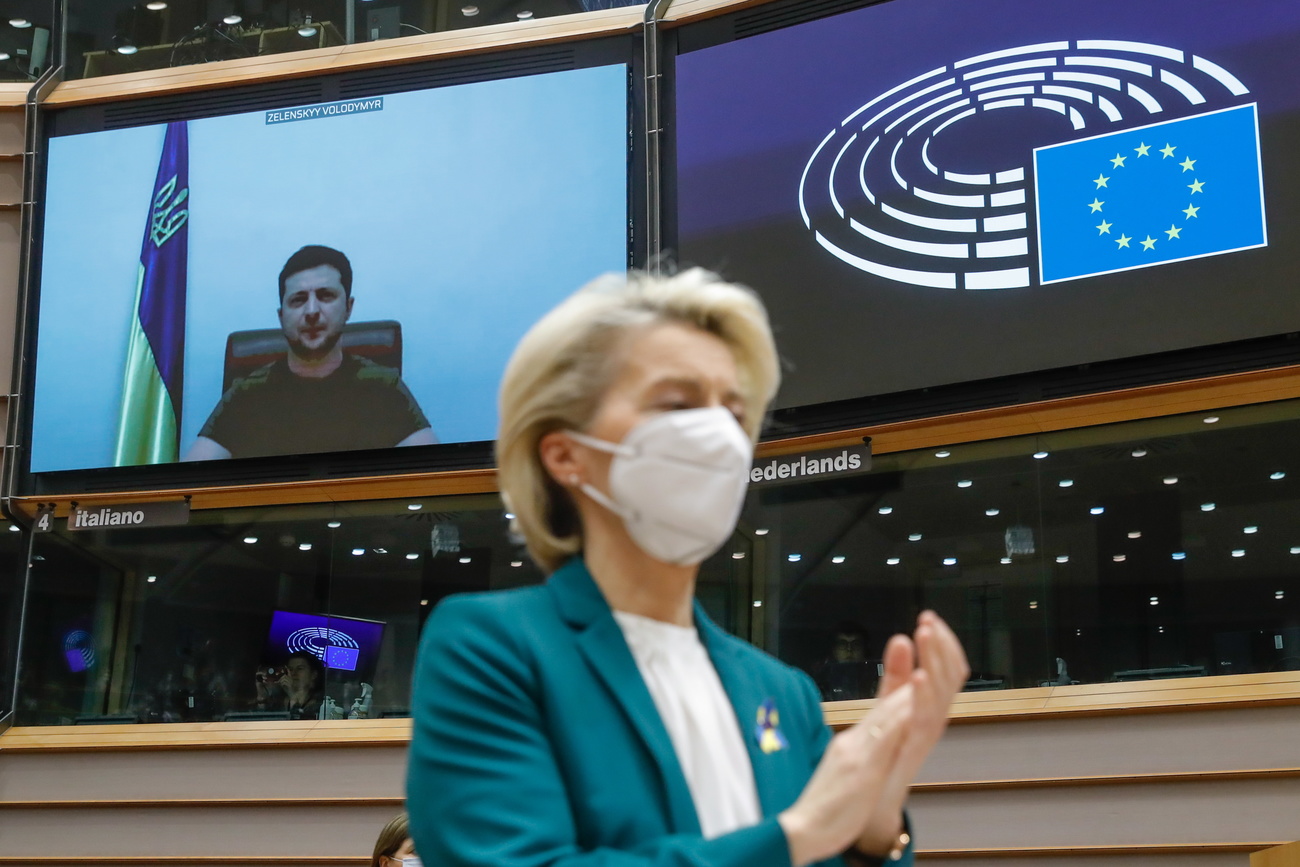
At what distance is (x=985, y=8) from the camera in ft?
26.9

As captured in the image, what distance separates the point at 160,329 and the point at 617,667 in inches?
363

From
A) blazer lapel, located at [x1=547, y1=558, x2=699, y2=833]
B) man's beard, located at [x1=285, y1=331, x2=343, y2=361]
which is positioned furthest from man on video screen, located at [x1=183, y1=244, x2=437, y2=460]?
blazer lapel, located at [x1=547, y1=558, x2=699, y2=833]

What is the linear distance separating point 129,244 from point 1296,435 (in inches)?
306

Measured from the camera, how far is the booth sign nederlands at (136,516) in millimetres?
9453

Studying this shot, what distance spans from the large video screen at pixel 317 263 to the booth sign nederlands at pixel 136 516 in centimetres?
34

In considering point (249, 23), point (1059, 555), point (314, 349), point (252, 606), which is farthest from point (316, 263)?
point (1059, 555)

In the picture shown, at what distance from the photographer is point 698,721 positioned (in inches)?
53.1

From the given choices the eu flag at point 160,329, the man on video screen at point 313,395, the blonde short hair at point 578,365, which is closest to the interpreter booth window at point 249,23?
the eu flag at point 160,329

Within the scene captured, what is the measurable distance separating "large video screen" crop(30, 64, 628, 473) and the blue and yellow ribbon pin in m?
7.77

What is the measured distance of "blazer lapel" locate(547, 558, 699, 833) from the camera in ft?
4.11

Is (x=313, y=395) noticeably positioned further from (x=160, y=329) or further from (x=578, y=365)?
(x=578, y=365)

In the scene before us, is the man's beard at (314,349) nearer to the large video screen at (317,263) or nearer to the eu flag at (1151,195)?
the large video screen at (317,263)

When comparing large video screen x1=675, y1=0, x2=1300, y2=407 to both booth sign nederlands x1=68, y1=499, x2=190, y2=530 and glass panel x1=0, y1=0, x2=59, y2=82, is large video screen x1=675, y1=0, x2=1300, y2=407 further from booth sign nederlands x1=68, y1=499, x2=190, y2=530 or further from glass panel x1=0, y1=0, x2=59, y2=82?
glass panel x1=0, y1=0, x2=59, y2=82

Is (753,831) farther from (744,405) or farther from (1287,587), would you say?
(1287,587)
